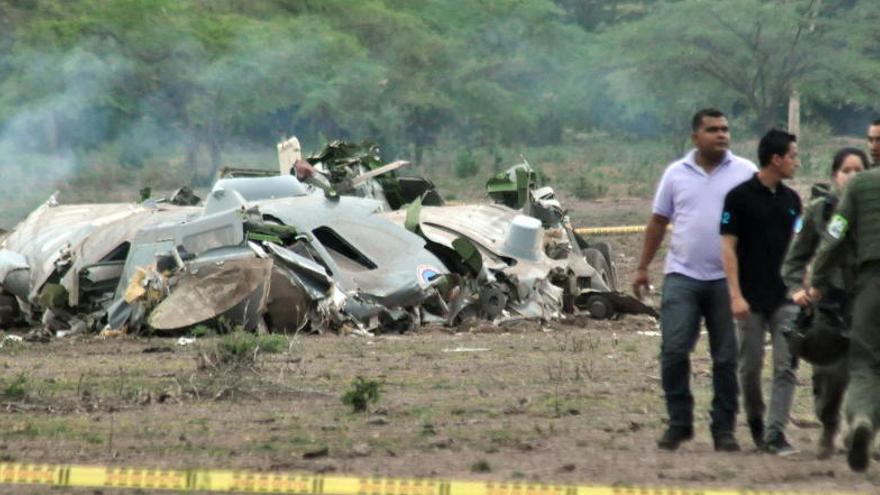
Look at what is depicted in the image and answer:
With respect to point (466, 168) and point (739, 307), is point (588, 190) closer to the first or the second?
point (466, 168)

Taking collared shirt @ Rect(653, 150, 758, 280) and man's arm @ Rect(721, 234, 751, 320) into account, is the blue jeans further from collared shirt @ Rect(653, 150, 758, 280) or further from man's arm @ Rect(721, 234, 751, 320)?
man's arm @ Rect(721, 234, 751, 320)

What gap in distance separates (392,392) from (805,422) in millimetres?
2773

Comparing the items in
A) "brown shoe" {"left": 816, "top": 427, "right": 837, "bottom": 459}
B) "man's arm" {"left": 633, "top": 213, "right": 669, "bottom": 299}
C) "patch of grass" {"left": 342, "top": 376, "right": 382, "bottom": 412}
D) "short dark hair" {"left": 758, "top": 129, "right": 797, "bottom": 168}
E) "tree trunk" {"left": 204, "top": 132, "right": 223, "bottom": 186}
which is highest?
"short dark hair" {"left": 758, "top": 129, "right": 797, "bottom": 168}

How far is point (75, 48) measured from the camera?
45688 mm

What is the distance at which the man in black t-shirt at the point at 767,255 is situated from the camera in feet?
29.3

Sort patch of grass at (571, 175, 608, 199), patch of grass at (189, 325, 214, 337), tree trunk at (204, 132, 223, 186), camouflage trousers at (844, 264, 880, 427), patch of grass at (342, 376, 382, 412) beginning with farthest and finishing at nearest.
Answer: tree trunk at (204, 132, 223, 186) < patch of grass at (571, 175, 608, 199) < patch of grass at (189, 325, 214, 337) < patch of grass at (342, 376, 382, 412) < camouflage trousers at (844, 264, 880, 427)

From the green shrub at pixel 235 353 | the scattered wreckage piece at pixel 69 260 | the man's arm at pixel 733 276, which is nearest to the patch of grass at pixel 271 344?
the green shrub at pixel 235 353

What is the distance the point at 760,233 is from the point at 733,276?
304 millimetres

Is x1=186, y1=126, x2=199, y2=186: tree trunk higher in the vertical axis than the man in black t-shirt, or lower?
lower

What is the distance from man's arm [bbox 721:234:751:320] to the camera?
884 cm

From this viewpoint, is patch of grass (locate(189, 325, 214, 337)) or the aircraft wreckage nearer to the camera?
patch of grass (locate(189, 325, 214, 337))

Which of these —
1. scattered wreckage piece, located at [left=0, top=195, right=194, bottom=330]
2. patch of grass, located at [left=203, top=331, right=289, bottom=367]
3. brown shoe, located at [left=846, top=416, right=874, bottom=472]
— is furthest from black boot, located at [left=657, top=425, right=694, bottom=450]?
scattered wreckage piece, located at [left=0, top=195, right=194, bottom=330]

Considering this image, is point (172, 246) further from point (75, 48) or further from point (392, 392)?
point (75, 48)

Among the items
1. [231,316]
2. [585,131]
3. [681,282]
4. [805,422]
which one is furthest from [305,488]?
[585,131]
